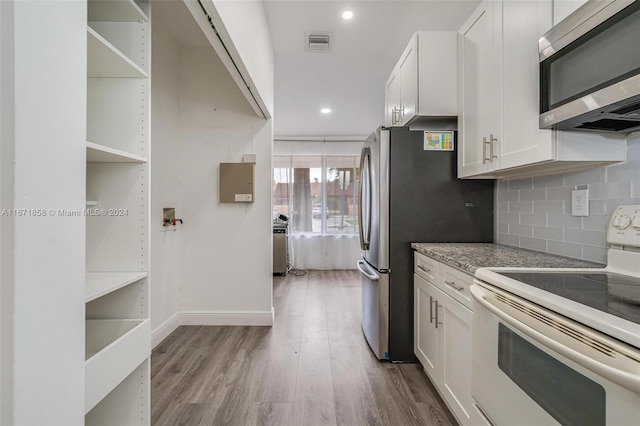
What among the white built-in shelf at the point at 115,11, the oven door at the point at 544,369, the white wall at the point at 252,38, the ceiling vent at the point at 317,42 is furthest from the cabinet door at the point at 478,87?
the white built-in shelf at the point at 115,11

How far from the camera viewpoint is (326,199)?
5.83 m

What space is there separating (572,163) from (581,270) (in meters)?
0.46

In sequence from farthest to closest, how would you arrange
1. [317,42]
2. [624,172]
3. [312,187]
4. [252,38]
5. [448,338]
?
1. [312,187]
2. [317,42]
3. [252,38]
4. [448,338]
5. [624,172]

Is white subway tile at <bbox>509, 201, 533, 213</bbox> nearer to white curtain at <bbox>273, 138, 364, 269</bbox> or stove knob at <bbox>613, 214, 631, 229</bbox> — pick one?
stove knob at <bbox>613, 214, 631, 229</bbox>

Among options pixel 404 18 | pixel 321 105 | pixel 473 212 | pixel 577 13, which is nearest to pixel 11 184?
pixel 577 13

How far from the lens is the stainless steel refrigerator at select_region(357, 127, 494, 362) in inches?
86.0

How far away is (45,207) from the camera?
664mm

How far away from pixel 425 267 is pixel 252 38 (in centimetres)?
189

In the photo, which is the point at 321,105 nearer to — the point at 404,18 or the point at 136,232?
the point at 404,18

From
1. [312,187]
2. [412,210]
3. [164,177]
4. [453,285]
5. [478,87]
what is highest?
[478,87]

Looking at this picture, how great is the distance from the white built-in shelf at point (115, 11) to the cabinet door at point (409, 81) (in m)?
1.72

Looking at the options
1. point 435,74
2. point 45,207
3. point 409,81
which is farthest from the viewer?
point 409,81

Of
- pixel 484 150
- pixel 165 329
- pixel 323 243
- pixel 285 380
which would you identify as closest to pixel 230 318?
pixel 165 329

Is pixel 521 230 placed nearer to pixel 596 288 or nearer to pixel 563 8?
pixel 596 288
